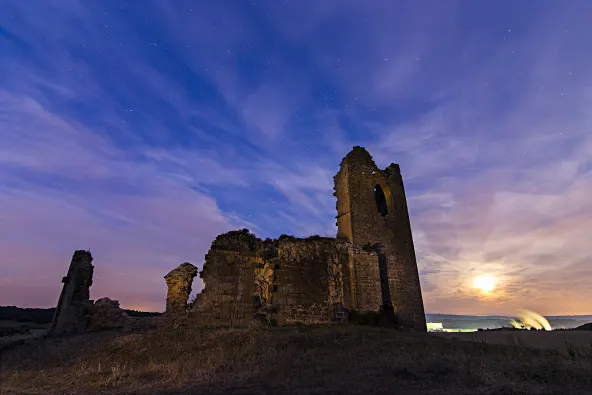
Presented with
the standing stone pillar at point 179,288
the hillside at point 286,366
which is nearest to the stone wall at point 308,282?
the hillside at point 286,366

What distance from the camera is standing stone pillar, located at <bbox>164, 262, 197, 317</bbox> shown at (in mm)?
12438

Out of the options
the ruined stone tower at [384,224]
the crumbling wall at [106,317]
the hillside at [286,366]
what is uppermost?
the ruined stone tower at [384,224]

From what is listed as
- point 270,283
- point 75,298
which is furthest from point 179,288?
point 75,298

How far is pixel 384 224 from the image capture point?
18.8 metres

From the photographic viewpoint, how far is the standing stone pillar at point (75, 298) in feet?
42.8

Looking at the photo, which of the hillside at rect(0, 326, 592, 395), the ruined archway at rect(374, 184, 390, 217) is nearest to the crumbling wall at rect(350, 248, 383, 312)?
the hillside at rect(0, 326, 592, 395)

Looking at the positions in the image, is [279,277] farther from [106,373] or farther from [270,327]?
[106,373]

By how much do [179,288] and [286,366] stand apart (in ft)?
27.5

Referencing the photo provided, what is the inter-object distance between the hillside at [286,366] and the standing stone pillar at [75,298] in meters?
3.31

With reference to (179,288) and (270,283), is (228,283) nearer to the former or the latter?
(270,283)

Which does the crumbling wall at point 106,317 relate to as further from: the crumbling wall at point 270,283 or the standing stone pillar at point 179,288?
the crumbling wall at point 270,283

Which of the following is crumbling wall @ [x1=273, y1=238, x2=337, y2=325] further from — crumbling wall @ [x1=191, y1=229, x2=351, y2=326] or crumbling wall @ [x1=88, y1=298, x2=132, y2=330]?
crumbling wall @ [x1=88, y1=298, x2=132, y2=330]

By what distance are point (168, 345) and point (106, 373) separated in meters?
2.22

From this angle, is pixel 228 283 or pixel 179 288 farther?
pixel 179 288
